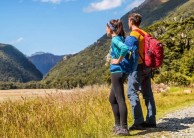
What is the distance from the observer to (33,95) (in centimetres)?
1233

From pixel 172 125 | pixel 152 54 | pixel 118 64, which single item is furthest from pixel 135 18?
pixel 172 125

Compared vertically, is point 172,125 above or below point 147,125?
below

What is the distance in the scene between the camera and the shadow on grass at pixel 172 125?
955cm

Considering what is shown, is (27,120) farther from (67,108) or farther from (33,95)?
(33,95)

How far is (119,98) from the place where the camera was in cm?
881

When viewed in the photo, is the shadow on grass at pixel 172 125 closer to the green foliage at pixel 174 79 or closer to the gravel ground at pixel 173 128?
the gravel ground at pixel 173 128

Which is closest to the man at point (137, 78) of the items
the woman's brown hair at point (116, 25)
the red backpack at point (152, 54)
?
the red backpack at point (152, 54)

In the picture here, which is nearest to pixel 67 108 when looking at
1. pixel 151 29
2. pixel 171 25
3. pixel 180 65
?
pixel 180 65

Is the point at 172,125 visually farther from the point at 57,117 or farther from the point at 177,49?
the point at 177,49

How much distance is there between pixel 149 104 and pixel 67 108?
2.31 metres

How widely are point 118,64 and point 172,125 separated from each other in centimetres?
275

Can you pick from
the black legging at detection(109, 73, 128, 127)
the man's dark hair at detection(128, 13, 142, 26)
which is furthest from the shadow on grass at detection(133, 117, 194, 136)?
the man's dark hair at detection(128, 13, 142, 26)

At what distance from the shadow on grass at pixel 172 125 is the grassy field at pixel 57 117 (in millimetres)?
1041

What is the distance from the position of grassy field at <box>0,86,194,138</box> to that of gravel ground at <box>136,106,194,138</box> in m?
0.96
